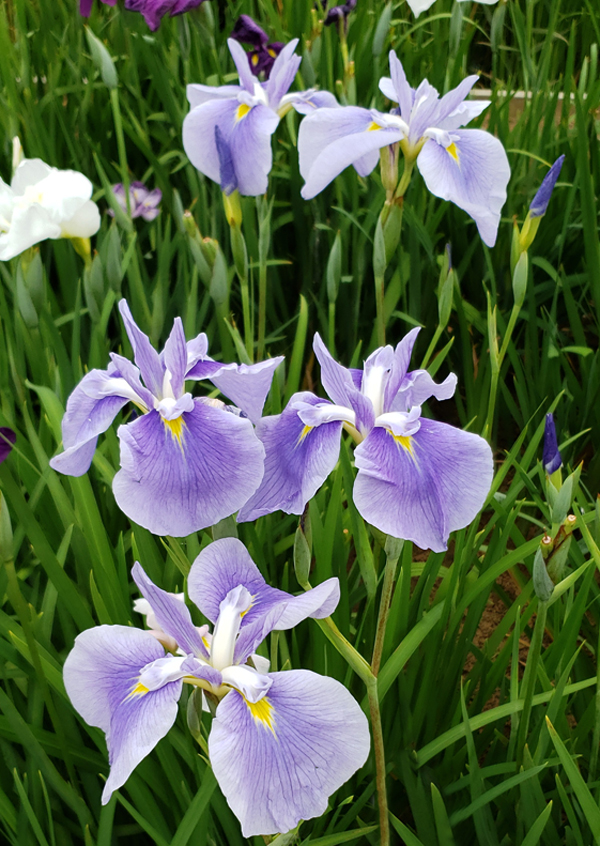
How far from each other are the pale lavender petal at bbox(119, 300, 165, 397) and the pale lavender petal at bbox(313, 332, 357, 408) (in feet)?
0.54

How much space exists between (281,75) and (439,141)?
470 mm

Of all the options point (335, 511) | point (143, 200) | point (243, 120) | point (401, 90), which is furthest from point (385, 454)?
point (143, 200)

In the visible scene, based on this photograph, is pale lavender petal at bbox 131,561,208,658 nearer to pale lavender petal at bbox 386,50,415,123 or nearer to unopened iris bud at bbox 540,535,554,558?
unopened iris bud at bbox 540,535,554,558

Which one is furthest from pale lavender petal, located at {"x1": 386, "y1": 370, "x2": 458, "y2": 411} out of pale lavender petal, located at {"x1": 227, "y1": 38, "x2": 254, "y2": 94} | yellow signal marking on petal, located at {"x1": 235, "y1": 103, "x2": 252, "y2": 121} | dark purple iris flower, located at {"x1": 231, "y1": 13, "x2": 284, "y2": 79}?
dark purple iris flower, located at {"x1": 231, "y1": 13, "x2": 284, "y2": 79}

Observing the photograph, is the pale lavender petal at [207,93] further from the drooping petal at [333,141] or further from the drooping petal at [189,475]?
the drooping petal at [189,475]

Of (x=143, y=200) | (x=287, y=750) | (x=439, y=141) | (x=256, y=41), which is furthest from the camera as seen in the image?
(x=143, y=200)

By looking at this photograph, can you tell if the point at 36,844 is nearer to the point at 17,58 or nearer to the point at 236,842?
the point at 236,842

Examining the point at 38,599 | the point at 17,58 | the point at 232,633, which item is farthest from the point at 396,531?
the point at 17,58

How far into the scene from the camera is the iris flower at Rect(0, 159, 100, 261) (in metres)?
1.32

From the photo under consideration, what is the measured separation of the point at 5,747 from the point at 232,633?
51 centimetres

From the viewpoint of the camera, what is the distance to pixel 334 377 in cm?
72

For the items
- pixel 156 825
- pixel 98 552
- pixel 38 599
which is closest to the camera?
pixel 156 825

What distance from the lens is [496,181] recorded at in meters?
1.27

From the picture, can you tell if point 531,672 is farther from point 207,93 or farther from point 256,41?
point 256,41
